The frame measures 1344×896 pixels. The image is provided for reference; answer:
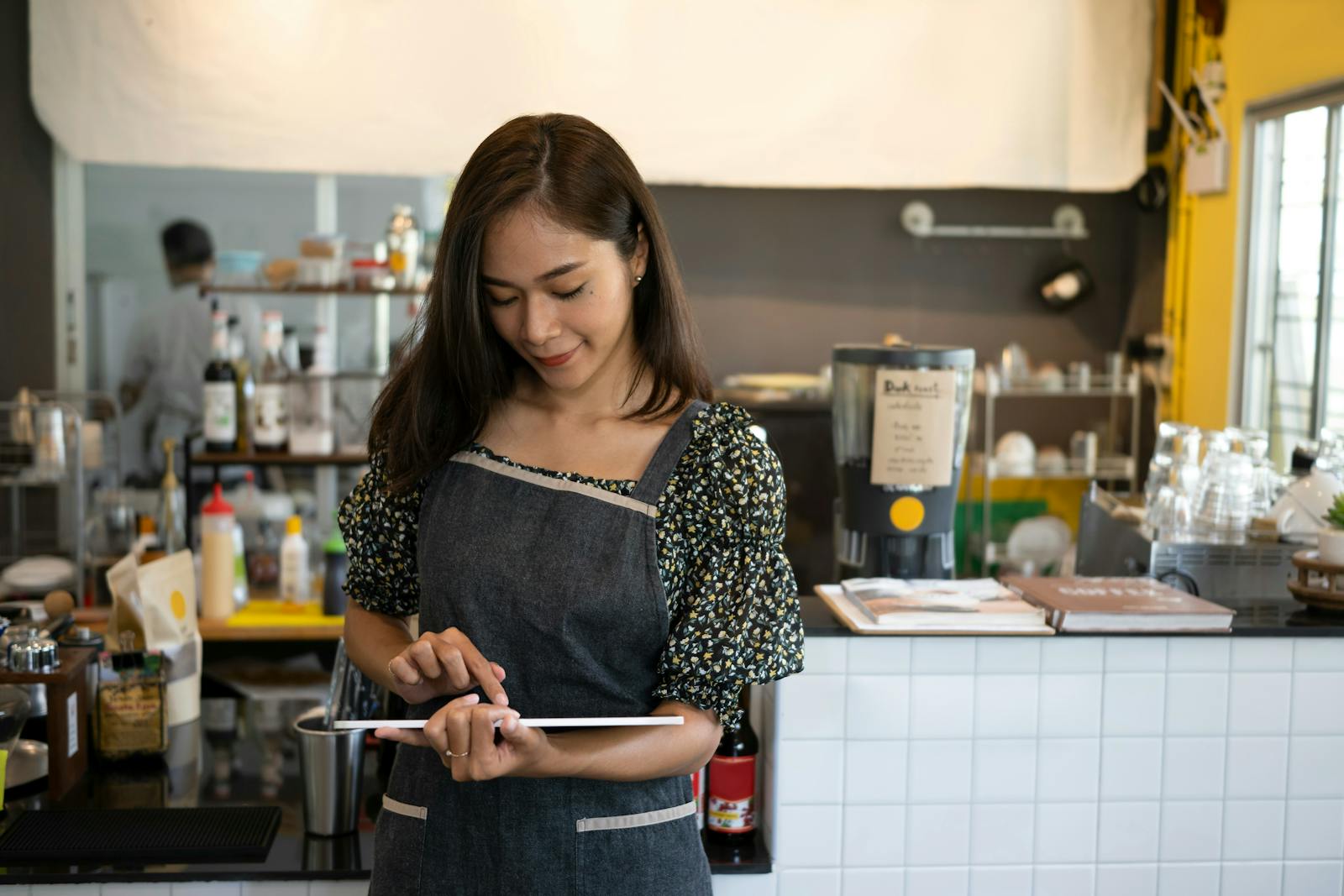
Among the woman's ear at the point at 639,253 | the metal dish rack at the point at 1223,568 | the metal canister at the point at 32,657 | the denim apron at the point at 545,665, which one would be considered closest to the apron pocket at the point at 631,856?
the denim apron at the point at 545,665

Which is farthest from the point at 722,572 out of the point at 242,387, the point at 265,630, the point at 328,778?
the point at 242,387

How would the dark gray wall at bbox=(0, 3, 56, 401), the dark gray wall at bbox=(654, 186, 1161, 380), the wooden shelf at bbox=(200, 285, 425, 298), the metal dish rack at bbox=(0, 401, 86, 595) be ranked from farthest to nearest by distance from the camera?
the dark gray wall at bbox=(654, 186, 1161, 380)
the dark gray wall at bbox=(0, 3, 56, 401)
the wooden shelf at bbox=(200, 285, 425, 298)
the metal dish rack at bbox=(0, 401, 86, 595)

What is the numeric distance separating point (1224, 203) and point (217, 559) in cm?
330

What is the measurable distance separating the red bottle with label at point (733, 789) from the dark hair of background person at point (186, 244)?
3293mm

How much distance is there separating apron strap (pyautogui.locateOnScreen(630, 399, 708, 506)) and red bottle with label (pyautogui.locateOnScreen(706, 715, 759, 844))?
695 mm

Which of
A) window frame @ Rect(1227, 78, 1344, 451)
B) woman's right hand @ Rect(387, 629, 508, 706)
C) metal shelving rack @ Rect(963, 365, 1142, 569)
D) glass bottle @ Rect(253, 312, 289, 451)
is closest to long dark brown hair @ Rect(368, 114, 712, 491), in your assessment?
woman's right hand @ Rect(387, 629, 508, 706)

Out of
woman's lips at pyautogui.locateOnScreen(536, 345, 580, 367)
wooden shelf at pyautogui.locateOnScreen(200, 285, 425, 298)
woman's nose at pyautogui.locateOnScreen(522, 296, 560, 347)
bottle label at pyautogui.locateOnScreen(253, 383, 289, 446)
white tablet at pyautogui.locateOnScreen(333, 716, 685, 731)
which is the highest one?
wooden shelf at pyautogui.locateOnScreen(200, 285, 425, 298)

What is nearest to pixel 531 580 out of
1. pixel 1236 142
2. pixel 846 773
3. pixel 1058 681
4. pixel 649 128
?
pixel 846 773

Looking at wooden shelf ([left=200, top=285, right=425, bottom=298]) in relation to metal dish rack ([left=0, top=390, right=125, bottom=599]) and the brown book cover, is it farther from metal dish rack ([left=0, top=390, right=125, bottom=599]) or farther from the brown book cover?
the brown book cover

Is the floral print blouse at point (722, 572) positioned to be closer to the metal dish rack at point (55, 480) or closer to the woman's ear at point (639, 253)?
the woman's ear at point (639, 253)

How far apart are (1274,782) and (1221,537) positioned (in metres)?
0.52

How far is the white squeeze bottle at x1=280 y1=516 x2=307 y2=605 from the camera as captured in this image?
3775mm

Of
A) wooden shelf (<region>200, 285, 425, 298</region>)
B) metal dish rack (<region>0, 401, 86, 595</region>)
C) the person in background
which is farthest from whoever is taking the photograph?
the person in background

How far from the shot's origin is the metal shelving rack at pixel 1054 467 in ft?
14.7
